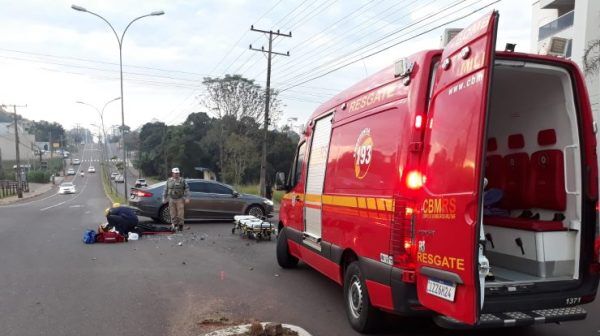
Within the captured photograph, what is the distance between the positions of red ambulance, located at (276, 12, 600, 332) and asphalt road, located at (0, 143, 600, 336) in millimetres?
730

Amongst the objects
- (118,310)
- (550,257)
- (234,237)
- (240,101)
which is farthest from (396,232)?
(240,101)

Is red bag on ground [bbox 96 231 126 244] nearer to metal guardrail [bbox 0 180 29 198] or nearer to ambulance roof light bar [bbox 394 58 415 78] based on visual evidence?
ambulance roof light bar [bbox 394 58 415 78]

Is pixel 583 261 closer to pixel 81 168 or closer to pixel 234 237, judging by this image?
pixel 234 237

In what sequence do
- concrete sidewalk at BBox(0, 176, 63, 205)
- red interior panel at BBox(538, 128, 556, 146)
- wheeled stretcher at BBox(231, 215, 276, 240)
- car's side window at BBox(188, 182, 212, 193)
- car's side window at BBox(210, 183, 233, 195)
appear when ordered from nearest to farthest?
red interior panel at BBox(538, 128, 556, 146)
wheeled stretcher at BBox(231, 215, 276, 240)
car's side window at BBox(188, 182, 212, 193)
car's side window at BBox(210, 183, 233, 195)
concrete sidewalk at BBox(0, 176, 63, 205)

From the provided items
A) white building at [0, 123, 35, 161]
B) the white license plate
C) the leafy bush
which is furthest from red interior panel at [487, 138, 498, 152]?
white building at [0, 123, 35, 161]

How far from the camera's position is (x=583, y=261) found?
163 inches

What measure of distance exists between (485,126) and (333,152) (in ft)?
8.48

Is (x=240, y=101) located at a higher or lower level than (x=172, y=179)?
higher

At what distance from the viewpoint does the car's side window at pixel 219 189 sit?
14883mm

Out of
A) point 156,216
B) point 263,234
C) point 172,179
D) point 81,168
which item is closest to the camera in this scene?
point 263,234

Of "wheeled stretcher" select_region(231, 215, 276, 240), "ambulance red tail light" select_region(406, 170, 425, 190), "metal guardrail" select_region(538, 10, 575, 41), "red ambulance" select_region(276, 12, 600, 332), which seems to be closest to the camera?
"red ambulance" select_region(276, 12, 600, 332)

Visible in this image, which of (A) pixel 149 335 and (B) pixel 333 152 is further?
(B) pixel 333 152

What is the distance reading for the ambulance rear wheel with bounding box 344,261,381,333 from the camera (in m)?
4.54

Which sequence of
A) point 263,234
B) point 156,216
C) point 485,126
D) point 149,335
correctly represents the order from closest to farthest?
point 485,126 < point 149,335 < point 263,234 < point 156,216
